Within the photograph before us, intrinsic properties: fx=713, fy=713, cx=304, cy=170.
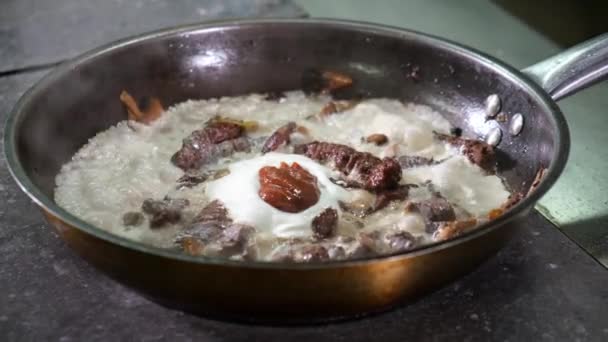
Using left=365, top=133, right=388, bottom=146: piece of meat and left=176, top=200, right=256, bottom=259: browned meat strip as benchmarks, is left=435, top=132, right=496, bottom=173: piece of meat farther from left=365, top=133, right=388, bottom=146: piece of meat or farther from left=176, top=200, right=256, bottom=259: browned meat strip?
left=176, top=200, right=256, bottom=259: browned meat strip

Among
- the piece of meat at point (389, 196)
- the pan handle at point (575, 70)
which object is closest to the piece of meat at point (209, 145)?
the piece of meat at point (389, 196)

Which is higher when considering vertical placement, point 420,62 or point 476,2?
point 420,62

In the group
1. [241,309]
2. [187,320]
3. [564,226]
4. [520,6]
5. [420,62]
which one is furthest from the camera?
[520,6]

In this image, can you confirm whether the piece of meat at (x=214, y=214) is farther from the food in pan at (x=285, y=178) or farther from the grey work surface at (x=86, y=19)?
the grey work surface at (x=86, y=19)

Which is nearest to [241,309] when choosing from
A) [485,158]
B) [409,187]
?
[409,187]

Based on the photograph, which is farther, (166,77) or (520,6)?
(520,6)

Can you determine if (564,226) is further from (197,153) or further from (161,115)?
(161,115)

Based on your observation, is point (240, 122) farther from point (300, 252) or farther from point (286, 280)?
point (286, 280)

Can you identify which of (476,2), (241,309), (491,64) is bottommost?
(476,2)
